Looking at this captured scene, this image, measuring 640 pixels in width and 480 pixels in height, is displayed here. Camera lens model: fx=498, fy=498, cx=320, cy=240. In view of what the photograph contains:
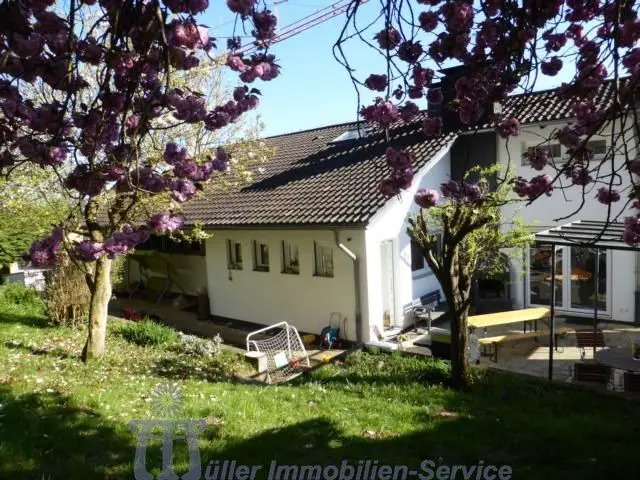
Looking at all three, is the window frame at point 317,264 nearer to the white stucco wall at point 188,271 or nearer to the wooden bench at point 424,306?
the wooden bench at point 424,306

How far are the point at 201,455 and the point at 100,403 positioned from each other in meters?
2.21

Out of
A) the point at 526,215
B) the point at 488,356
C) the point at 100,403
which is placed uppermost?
the point at 526,215

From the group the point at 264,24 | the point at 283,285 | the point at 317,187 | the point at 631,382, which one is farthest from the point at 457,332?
the point at 317,187

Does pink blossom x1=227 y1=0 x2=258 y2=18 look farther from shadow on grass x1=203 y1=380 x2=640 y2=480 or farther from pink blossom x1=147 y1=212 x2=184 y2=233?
shadow on grass x1=203 y1=380 x2=640 y2=480

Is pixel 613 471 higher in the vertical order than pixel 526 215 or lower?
lower

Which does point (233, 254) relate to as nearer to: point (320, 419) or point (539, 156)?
point (320, 419)

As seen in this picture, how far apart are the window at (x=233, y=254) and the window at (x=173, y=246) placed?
58.9 inches

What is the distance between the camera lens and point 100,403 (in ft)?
20.2

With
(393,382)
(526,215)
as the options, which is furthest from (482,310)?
(393,382)

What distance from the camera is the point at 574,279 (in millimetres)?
13109

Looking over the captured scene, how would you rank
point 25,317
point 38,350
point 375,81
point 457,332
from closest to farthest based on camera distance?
1. point 375,81
2. point 457,332
3. point 38,350
4. point 25,317

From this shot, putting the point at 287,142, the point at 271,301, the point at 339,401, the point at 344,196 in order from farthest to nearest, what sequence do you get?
the point at 287,142 → the point at 271,301 → the point at 344,196 → the point at 339,401

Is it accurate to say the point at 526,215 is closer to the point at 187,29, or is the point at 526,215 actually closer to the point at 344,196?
the point at 344,196

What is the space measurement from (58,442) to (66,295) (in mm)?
7753
